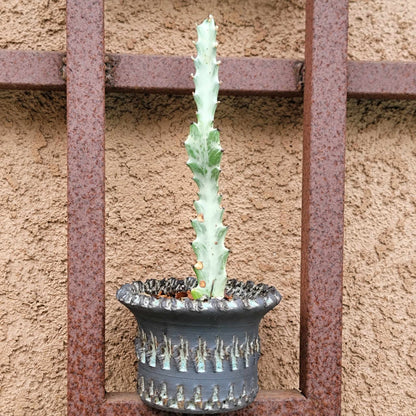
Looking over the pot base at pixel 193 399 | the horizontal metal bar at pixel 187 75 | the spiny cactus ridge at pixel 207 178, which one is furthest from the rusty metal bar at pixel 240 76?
the pot base at pixel 193 399

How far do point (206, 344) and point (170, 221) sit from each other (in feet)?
0.85

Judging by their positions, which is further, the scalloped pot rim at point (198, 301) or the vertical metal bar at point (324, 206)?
the vertical metal bar at point (324, 206)

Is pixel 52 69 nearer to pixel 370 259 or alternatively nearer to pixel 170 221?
pixel 170 221

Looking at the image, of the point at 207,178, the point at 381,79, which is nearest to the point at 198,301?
the point at 207,178

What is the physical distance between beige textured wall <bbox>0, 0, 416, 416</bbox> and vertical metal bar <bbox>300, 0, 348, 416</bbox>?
0.39ft

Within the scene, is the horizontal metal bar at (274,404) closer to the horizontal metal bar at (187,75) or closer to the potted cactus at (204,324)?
the potted cactus at (204,324)

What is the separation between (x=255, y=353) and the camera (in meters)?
0.67

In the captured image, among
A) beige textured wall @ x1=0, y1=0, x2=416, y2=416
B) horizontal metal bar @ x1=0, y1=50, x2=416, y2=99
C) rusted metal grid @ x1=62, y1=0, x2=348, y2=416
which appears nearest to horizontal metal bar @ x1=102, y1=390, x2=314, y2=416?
rusted metal grid @ x1=62, y1=0, x2=348, y2=416

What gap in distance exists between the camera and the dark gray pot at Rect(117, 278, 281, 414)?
0.61 meters

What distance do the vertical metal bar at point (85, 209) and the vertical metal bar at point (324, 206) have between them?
303mm

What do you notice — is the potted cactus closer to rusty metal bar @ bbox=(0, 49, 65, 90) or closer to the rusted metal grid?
the rusted metal grid

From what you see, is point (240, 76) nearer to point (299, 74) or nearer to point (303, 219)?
point (299, 74)

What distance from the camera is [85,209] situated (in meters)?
0.68

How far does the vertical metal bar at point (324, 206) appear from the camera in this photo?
706 mm
